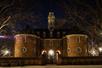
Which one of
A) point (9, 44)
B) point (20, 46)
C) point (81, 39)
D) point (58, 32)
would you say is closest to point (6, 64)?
point (20, 46)

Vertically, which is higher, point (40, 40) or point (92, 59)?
point (40, 40)

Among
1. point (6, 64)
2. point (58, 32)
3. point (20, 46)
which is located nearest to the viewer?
point (6, 64)

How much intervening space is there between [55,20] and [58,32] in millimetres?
8399

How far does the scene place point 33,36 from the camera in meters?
52.8

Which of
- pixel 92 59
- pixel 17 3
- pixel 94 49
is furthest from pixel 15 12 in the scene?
pixel 94 49

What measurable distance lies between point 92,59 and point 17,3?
47.4ft

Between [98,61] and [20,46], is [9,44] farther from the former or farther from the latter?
[98,61]

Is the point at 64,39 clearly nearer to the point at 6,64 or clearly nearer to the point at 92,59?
the point at 92,59

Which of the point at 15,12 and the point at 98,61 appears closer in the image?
the point at 98,61

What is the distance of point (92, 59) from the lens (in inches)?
1152

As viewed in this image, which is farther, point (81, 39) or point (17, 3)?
point (81, 39)

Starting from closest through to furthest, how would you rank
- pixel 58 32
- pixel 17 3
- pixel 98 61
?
pixel 98 61, pixel 17 3, pixel 58 32

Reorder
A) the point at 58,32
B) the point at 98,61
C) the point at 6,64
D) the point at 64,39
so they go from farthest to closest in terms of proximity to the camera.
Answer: the point at 58,32 < the point at 64,39 < the point at 98,61 < the point at 6,64

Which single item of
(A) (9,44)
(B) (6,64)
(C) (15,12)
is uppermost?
(C) (15,12)
